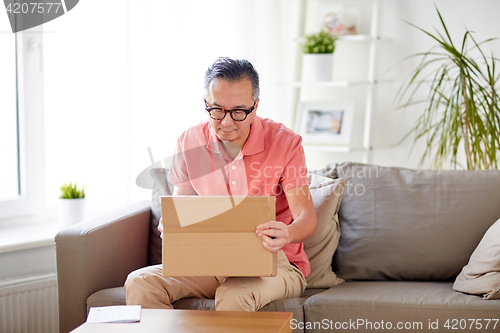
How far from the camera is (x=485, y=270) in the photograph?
1.78m

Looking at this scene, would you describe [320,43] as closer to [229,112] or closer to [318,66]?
[318,66]

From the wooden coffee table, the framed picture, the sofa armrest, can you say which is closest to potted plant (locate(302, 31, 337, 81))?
the framed picture

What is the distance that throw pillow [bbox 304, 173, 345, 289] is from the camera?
1963 mm

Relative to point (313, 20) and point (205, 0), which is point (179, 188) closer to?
point (205, 0)

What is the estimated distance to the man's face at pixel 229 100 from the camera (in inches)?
65.2

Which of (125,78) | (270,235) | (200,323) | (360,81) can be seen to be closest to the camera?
(200,323)

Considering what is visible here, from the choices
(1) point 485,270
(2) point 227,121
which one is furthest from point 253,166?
(1) point 485,270

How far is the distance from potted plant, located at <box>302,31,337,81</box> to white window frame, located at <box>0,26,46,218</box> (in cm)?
139

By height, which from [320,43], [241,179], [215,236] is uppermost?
[320,43]

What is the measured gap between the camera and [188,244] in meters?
1.46

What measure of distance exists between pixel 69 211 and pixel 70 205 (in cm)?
3

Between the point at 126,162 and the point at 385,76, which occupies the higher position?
the point at 385,76

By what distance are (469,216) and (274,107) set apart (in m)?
1.44

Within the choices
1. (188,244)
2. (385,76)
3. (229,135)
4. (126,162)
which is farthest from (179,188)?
(385,76)
